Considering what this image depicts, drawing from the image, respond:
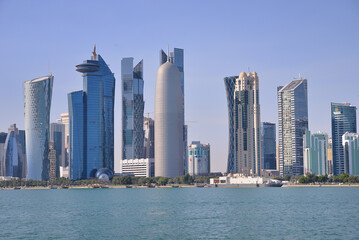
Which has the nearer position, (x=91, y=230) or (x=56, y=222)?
(x=91, y=230)

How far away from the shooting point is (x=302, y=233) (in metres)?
86.3

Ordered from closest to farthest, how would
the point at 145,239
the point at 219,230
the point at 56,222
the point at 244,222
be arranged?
the point at 145,239 < the point at 219,230 < the point at 244,222 < the point at 56,222

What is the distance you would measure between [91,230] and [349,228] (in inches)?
1618

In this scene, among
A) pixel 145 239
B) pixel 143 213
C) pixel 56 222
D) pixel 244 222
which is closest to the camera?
pixel 145 239

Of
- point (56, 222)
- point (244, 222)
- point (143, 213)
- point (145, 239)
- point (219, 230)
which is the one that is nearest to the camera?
point (145, 239)

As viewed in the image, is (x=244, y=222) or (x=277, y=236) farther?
(x=244, y=222)

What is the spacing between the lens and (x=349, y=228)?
91.2 metres

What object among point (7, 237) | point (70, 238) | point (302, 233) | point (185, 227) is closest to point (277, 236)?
point (302, 233)

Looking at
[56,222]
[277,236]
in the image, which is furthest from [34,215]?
[277,236]

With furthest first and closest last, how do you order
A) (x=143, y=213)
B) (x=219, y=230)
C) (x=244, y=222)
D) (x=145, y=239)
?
(x=143, y=213)
(x=244, y=222)
(x=219, y=230)
(x=145, y=239)

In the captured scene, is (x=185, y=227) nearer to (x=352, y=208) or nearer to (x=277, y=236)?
(x=277, y=236)

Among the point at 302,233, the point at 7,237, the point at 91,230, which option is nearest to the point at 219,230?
the point at 302,233

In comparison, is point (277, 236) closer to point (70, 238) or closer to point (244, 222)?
point (244, 222)

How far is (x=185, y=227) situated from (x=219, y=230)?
22.6ft
